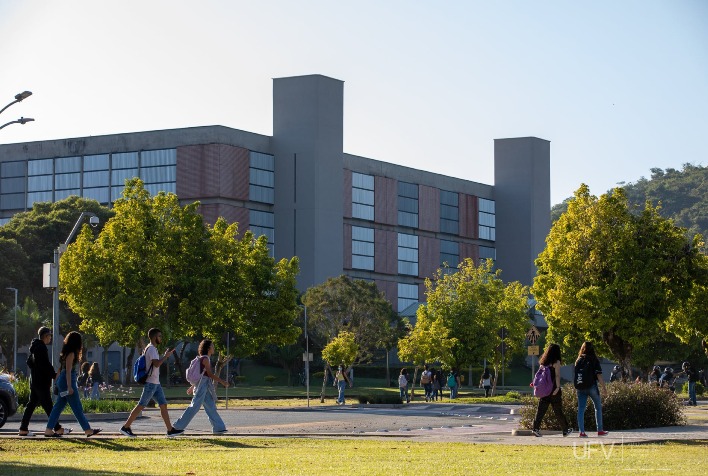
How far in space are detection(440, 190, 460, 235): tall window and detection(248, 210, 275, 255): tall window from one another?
2460 centimetres

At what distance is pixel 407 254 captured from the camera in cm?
12200

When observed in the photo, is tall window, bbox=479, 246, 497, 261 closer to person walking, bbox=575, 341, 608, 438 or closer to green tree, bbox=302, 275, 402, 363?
green tree, bbox=302, 275, 402, 363

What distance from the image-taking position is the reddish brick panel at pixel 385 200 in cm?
11700

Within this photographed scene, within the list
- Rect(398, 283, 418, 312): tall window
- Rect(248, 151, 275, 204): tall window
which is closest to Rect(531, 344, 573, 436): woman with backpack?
Rect(248, 151, 275, 204): tall window

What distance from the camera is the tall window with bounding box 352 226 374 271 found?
11381 cm

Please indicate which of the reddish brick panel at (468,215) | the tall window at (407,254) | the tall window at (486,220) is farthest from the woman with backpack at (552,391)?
the tall window at (486,220)

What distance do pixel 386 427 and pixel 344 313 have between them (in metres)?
57.9

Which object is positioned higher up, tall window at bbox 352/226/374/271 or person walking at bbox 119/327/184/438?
tall window at bbox 352/226/374/271

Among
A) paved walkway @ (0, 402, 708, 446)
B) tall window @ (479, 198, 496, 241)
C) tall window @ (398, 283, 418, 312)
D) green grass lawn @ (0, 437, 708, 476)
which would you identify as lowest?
paved walkway @ (0, 402, 708, 446)

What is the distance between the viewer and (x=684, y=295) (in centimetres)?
4141

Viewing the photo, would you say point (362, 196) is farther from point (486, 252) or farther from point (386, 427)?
point (386, 427)

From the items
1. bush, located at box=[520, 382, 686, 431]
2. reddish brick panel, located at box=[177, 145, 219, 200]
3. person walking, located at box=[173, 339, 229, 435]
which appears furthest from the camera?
reddish brick panel, located at box=[177, 145, 219, 200]

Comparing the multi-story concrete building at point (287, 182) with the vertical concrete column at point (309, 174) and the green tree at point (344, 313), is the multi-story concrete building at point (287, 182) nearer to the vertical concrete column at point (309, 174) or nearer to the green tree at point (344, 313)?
the vertical concrete column at point (309, 174)

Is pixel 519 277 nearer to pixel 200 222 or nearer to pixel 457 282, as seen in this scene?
pixel 457 282
